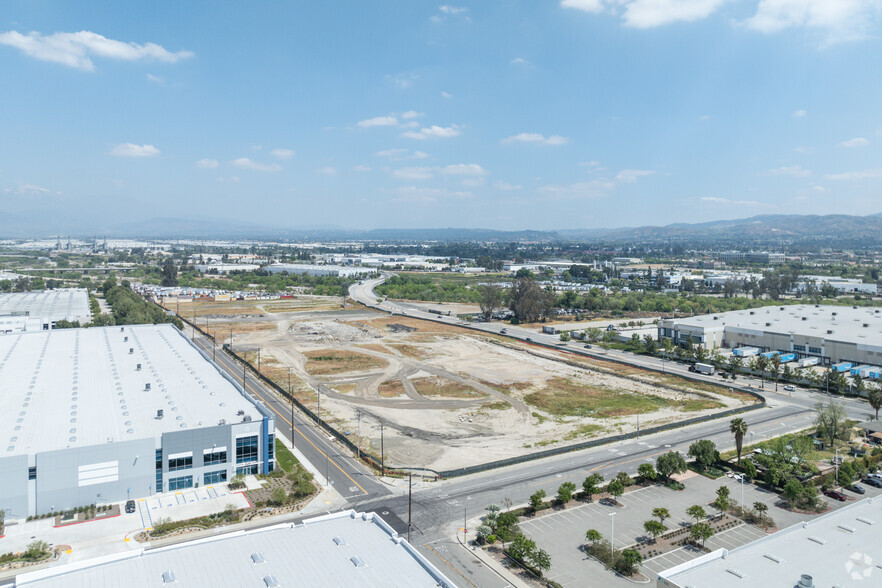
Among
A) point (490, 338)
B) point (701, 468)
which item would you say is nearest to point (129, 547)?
point (701, 468)

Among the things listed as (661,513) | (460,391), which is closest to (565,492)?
(661,513)

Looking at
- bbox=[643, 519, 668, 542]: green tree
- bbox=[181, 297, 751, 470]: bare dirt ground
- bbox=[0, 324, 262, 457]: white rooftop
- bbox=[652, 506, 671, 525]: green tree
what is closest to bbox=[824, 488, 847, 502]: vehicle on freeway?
bbox=[652, 506, 671, 525]: green tree

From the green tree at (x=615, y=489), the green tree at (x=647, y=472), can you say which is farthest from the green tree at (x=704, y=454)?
the green tree at (x=615, y=489)

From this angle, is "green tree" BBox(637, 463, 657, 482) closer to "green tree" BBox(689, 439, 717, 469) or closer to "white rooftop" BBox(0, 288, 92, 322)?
"green tree" BBox(689, 439, 717, 469)

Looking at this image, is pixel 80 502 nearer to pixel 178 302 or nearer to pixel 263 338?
pixel 263 338

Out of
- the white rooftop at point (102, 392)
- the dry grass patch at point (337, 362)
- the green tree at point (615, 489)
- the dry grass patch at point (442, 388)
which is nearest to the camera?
the green tree at point (615, 489)

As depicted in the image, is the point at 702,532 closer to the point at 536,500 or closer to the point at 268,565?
the point at 536,500

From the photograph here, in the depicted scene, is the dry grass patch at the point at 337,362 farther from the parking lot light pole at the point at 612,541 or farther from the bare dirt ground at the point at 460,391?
the parking lot light pole at the point at 612,541
